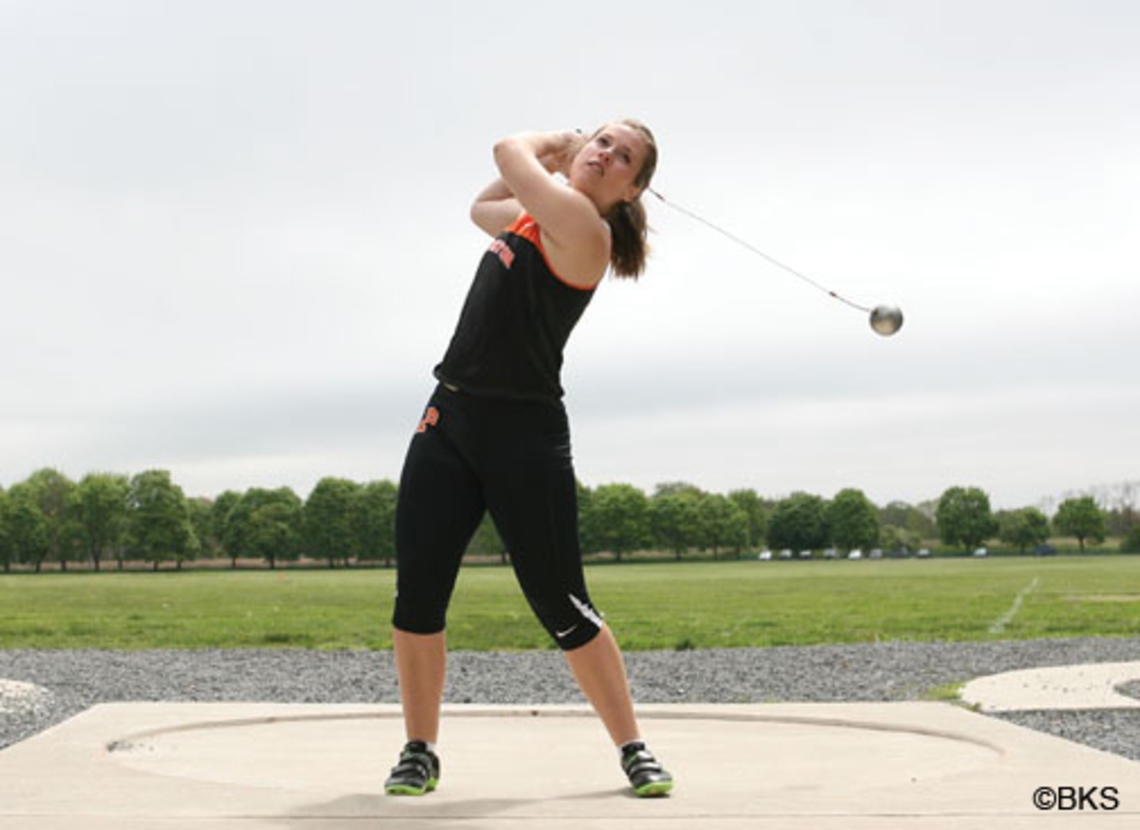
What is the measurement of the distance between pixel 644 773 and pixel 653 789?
6 centimetres

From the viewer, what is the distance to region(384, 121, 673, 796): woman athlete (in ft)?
13.4

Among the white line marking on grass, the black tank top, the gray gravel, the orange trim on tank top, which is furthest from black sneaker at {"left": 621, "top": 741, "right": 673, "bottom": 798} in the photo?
the white line marking on grass

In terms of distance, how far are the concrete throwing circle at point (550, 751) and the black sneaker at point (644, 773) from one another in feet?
0.65

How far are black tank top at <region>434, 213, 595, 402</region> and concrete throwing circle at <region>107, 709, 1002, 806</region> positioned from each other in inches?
56.9

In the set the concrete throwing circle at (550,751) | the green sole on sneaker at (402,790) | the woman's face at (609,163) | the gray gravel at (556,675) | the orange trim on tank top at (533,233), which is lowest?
the gray gravel at (556,675)

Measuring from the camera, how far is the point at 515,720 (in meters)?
6.59

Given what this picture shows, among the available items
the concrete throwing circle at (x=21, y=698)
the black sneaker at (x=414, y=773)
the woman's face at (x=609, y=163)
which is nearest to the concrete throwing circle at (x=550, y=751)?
the black sneaker at (x=414, y=773)

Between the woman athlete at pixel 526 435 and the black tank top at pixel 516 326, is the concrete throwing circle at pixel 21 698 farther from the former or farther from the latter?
the black tank top at pixel 516 326

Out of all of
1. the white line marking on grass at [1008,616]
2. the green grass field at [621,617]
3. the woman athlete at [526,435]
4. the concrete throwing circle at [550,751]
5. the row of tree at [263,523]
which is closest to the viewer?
the woman athlete at [526,435]

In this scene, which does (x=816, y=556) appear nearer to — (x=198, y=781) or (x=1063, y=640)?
(x=1063, y=640)

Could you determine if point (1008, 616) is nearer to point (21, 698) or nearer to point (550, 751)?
point (21, 698)

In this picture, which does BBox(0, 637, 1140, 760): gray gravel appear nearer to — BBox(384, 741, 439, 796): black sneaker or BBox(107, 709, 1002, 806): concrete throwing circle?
BBox(107, 709, 1002, 806): concrete throwing circle

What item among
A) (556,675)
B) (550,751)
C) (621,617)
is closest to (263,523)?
(621,617)

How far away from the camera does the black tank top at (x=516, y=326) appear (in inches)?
160
